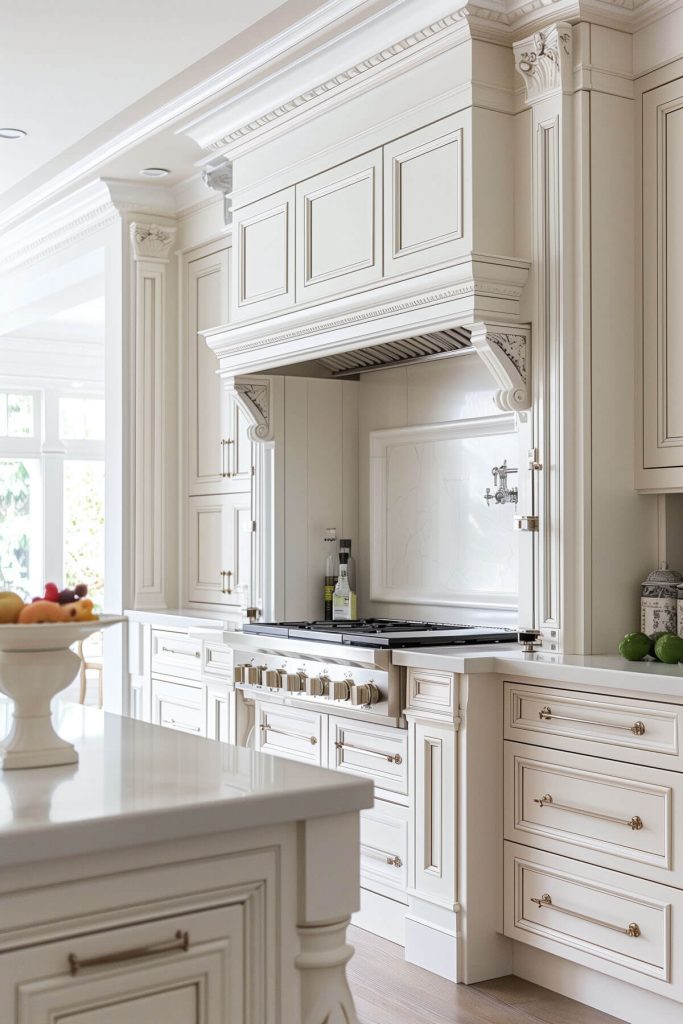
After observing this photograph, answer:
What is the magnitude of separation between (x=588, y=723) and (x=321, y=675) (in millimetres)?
1039

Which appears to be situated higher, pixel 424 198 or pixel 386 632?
pixel 424 198

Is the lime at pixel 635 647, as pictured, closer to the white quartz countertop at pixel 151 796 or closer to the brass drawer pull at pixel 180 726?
the white quartz countertop at pixel 151 796

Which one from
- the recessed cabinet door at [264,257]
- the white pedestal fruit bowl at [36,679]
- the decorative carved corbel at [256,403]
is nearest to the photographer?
the white pedestal fruit bowl at [36,679]

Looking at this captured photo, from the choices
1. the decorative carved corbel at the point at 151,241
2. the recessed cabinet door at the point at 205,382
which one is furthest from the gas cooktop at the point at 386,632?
the decorative carved corbel at the point at 151,241

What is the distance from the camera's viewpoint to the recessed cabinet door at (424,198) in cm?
346

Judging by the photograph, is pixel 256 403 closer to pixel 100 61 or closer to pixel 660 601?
pixel 100 61

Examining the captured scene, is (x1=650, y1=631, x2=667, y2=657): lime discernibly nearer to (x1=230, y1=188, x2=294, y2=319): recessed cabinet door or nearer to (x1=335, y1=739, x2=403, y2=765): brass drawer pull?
(x1=335, y1=739, x2=403, y2=765): brass drawer pull

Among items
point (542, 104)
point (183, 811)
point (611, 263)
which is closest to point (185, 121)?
point (542, 104)

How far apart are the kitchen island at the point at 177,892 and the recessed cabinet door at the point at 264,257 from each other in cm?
274

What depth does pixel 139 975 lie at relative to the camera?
1.49m

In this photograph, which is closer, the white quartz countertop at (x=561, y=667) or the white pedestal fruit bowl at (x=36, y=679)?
the white pedestal fruit bowl at (x=36, y=679)

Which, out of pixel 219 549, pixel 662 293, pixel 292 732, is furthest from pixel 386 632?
pixel 219 549

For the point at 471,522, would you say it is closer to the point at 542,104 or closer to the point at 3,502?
the point at 542,104

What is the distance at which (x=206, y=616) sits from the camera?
5.09 metres
